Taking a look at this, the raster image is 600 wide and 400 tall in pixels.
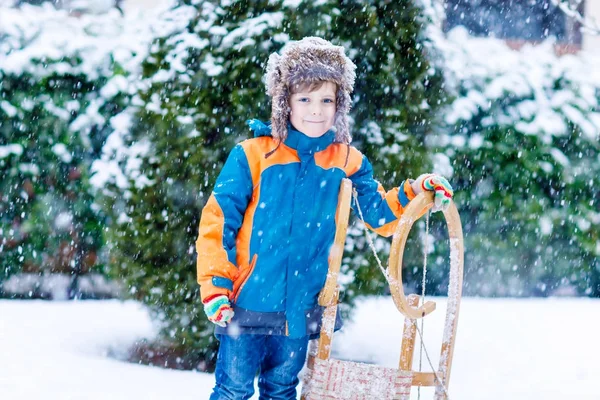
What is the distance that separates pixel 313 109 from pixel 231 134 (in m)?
1.09

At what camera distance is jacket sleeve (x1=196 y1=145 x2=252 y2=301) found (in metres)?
2.25

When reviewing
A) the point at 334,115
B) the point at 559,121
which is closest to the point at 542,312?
the point at 559,121

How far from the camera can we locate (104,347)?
413 cm

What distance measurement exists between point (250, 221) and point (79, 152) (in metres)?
3.11

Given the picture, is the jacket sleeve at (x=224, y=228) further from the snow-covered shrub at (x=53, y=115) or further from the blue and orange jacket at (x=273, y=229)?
the snow-covered shrub at (x=53, y=115)

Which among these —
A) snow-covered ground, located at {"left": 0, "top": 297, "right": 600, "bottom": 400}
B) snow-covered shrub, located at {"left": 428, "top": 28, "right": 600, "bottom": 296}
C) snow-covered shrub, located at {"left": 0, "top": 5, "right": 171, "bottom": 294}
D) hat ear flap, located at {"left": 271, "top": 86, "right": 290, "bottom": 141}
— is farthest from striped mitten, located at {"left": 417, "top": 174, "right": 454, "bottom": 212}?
snow-covered shrub, located at {"left": 0, "top": 5, "right": 171, "bottom": 294}

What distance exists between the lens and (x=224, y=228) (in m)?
2.30

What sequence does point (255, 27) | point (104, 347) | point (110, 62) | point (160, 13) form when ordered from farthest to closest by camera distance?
point (110, 62) → point (104, 347) → point (160, 13) → point (255, 27)

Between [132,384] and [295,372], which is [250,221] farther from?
[132,384]

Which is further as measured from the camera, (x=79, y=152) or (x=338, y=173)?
(x=79, y=152)

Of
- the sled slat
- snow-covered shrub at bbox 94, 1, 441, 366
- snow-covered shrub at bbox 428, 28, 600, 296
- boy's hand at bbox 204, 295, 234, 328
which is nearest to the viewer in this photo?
boy's hand at bbox 204, 295, 234, 328

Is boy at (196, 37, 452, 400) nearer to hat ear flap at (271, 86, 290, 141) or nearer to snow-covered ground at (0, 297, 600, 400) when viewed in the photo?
hat ear flap at (271, 86, 290, 141)

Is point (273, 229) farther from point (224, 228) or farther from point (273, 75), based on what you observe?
point (273, 75)

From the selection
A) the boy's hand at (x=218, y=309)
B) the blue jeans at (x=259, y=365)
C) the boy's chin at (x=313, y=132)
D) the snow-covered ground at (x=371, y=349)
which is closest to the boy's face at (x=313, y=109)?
the boy's chin at (x=313, y=132)
